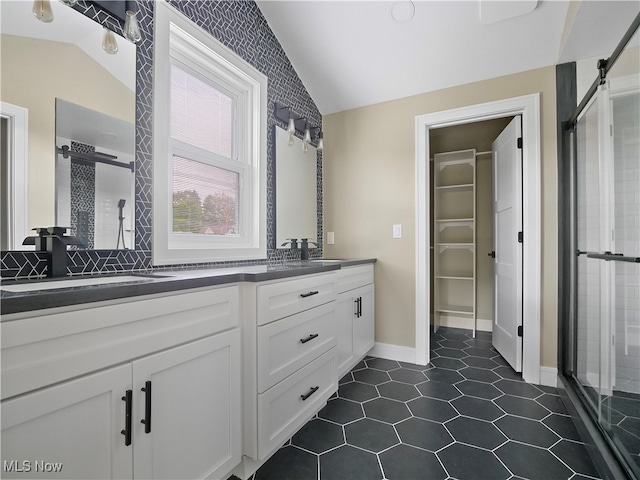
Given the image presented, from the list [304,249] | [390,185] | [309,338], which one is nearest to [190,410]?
[309,338]

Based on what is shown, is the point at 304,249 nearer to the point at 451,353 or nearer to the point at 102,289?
the point at 451,353

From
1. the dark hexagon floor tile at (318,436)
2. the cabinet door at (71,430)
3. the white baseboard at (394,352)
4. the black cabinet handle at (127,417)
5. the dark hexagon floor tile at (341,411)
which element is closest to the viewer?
the cabinet door at (71,430)

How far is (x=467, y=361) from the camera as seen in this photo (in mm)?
2859

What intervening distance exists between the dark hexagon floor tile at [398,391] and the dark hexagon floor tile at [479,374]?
522 mm

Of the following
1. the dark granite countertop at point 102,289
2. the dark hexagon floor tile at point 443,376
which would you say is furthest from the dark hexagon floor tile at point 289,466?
the dark hexagon floor tile at point 443,376

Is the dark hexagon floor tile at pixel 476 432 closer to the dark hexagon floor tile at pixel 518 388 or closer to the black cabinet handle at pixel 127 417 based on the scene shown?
the dark hexagon floor tile at pixel 518 388

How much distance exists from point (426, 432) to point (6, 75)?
2.43 metres

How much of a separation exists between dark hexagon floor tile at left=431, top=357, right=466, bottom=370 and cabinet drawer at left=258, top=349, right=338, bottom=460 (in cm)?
115

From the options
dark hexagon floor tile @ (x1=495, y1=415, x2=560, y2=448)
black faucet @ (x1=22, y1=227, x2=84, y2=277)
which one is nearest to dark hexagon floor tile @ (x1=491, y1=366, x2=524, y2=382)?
dark hexagon floor tile @ (x1=495, y1=415, x2=560, y2=448)

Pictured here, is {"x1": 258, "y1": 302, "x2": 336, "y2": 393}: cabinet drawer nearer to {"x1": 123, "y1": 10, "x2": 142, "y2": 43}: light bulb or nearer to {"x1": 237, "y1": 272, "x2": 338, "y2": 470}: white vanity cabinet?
{"x1": 237, "y1": 272, "x2": 338, "y2": 470}: white vanity cabinet

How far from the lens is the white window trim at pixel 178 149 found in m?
1.69

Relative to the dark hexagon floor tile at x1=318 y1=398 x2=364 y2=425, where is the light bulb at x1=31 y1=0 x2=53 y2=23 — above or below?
above

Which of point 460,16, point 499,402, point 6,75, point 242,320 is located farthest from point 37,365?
point 460,16

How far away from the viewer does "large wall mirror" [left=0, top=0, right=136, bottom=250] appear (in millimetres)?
1173
